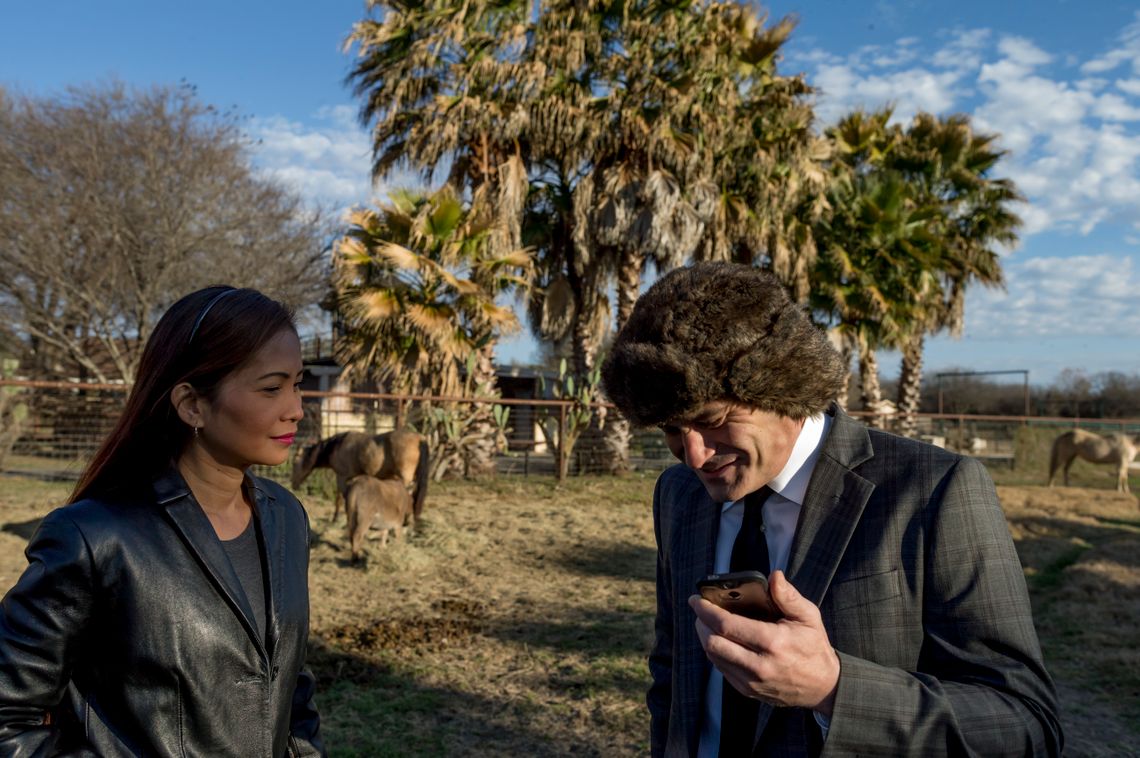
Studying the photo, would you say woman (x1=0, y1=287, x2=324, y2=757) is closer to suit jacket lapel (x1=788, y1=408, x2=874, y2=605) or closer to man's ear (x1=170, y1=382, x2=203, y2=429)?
man's ear (x1=170, y1=382, x2=203, y2=429)

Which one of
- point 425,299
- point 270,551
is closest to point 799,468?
point 270,551

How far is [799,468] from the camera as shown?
5.19ft

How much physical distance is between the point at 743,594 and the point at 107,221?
786 inches

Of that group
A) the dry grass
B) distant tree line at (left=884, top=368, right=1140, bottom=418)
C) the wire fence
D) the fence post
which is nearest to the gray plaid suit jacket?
the dry grass

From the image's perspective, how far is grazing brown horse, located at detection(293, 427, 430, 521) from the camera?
29.5 ft

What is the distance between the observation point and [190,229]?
19172mm

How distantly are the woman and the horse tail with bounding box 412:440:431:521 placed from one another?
713 centimetres

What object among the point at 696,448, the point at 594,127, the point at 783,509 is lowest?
the point at 783,509

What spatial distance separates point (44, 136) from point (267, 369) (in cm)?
1992

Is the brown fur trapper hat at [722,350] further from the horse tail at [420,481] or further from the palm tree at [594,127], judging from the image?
the palm tree at [594,127]

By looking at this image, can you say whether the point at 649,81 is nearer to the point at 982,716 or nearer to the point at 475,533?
the point at 475,533

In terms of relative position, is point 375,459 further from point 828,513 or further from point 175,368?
point 828,513

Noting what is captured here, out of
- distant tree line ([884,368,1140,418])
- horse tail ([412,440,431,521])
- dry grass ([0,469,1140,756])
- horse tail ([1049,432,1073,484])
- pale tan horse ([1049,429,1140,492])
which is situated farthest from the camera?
distant tree line ([884,368,1140,418])

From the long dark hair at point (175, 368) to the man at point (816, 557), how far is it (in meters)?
0.86
